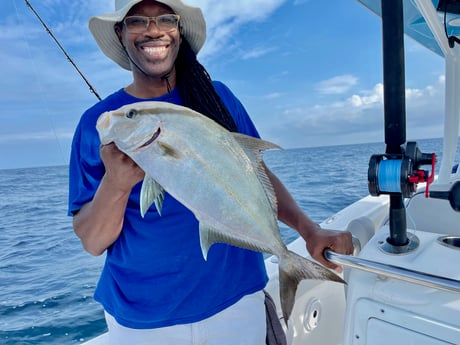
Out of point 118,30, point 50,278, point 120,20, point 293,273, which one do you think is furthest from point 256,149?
point 50,278

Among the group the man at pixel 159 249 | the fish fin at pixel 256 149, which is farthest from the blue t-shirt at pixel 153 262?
the fish fin at pixel 256 149

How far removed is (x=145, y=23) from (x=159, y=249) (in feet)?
2.79

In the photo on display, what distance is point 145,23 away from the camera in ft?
4.43

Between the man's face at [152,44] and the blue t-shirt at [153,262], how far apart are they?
230 mm

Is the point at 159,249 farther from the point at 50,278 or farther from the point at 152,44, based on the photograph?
the point at 50,278

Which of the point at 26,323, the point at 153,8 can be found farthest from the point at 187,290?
the point at 26,323

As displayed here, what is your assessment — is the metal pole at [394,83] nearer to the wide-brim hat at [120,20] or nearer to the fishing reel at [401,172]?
the fishing reel at [401,172]

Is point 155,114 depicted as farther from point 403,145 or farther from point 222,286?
point 403,145

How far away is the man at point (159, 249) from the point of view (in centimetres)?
132

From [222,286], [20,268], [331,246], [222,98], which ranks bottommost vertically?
[20,268]

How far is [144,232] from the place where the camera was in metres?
1.32

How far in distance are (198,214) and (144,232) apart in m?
0.38

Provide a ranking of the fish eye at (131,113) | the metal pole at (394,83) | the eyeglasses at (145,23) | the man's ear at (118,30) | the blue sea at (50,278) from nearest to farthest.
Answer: the fish eye at (131,113), the metal pole at (394,83), the eyeglasses at (145,23), the man's ear at (118,30), the blue sea at (50,278)

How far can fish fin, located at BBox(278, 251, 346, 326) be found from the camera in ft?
3.65
